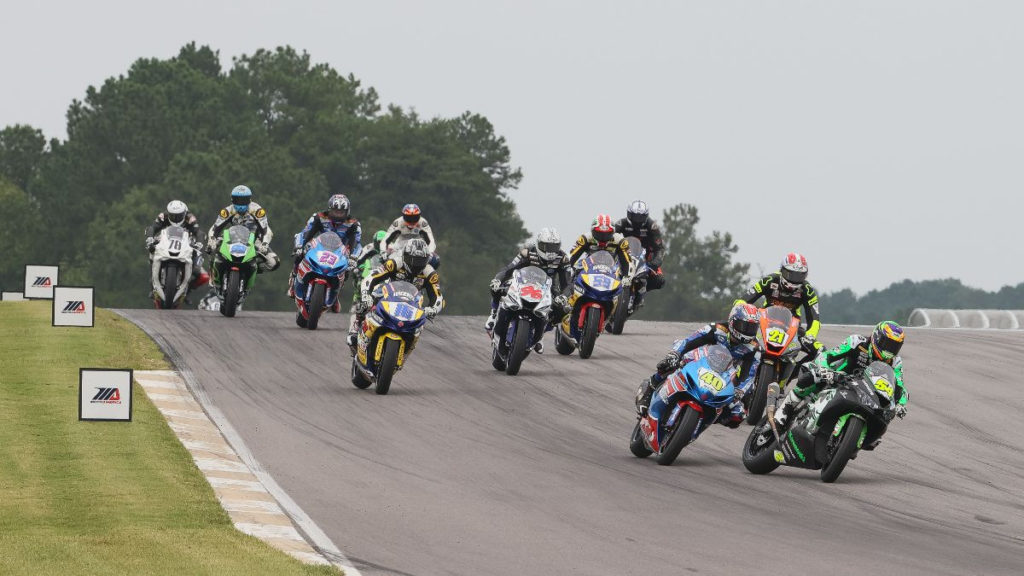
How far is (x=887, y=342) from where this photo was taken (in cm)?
1650

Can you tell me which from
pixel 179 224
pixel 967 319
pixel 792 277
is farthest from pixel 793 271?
pixel 967 319

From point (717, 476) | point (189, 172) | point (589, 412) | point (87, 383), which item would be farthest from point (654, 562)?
point (189, 172)

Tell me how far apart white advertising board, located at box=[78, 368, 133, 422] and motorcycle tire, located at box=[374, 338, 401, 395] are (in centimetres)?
597

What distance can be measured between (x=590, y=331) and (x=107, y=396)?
1201 centimetres

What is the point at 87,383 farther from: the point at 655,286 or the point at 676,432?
the point at 655,286

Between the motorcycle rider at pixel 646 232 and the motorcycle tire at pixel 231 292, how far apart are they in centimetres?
680

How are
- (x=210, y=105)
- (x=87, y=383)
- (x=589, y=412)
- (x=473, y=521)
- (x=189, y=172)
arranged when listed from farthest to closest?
(x=210, y=105) < (x=189, y=172) < (x=589, y=412) < (x=87, y=383) < (x=473, y=521)

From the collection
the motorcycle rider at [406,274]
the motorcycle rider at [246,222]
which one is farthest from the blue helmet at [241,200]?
the motorcycle rider at [406,274]

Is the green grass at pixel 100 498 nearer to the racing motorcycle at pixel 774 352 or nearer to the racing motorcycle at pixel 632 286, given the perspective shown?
the racing motorcycle at pixel 774 352

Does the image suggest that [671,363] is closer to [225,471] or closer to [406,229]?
[225,471]

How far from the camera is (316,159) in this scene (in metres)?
98.6

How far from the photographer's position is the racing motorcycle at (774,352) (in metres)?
20.6

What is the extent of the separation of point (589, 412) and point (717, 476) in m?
4.94

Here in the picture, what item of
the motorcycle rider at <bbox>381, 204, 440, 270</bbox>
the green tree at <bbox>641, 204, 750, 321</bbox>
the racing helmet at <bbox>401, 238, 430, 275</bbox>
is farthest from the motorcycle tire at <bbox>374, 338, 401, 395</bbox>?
the green tree at <bbox>641, 204, 750, 321</bbox>
